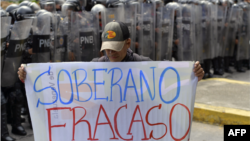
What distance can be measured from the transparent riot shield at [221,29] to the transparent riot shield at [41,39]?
5.32 meters

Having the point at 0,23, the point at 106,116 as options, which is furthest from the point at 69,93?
the point at 0,23

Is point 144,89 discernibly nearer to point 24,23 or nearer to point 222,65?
point 24,23

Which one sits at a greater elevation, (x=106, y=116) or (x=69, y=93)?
(x=69, y=93)

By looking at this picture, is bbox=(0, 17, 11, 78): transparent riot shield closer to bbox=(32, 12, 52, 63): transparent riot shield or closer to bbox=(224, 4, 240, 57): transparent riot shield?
bbox=(32, 12, 52, 63): transparent riot shield

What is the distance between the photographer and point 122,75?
7.72 ft

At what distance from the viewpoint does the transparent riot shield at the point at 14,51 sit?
167 inches

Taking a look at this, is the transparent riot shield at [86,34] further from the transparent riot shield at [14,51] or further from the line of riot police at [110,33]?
the transparent riot shield at [14,51]

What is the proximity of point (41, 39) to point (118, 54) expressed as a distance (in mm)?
2780

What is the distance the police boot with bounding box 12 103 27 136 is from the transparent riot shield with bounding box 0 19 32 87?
51 centimetres

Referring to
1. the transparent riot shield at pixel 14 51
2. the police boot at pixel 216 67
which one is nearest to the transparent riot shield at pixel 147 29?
the transparent riot shield at pixel 14 51

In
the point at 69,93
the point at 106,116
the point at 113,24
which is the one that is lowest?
the point at 106,116

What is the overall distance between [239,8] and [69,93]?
793 cm

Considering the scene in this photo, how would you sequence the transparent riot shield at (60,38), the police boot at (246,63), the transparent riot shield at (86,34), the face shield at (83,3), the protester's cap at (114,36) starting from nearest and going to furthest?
the protester's cap at (114,36) → the transparent riot shield at (60,38) → the transparent riot shield at (86,34) → the face shield at (83,3) → the police boot at (246,63)

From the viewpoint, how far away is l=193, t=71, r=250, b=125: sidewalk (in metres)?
4.69
